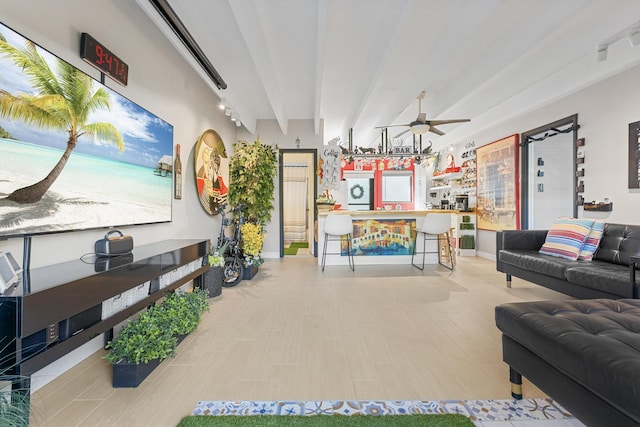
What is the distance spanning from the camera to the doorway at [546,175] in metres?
4.57

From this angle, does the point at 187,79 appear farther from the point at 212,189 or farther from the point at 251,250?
the point at 251,250

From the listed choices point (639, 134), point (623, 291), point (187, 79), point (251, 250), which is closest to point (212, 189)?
point (251, 250)

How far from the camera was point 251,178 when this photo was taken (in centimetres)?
478

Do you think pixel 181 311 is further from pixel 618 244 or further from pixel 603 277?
pixel 618 244

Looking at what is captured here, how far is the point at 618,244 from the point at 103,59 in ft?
16.9

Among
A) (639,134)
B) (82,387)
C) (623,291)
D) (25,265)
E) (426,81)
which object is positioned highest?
(426,81)

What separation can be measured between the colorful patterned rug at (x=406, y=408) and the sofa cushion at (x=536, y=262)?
1.96 m

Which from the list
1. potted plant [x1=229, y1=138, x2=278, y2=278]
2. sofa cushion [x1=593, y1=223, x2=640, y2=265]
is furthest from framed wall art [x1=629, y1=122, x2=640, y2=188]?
potted plant [x1=229, y1=138, x2=278, y2=278]

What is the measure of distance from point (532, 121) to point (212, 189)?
5.40 metres

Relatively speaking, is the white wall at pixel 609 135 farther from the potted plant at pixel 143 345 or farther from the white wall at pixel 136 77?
the white wall at pixel 136 77

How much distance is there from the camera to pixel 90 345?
6.97ft

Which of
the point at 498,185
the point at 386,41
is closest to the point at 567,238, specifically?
the point at 498,185

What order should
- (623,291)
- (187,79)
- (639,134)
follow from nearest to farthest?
(623,291), (639,134), (187,79)

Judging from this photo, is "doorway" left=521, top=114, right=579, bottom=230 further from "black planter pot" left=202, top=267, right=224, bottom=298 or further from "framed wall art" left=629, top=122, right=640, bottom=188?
"black planter pot" left=202, top=267, right=224, bottom=298
